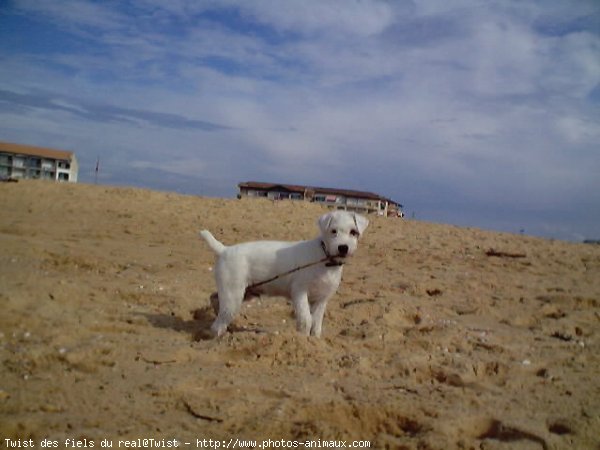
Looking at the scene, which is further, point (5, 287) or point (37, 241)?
point (37, 241)

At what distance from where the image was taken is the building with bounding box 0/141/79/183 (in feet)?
225

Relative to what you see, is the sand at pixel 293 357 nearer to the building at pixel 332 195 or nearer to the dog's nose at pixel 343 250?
the dog's nose at pixel 343 250

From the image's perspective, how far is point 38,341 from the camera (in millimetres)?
4891

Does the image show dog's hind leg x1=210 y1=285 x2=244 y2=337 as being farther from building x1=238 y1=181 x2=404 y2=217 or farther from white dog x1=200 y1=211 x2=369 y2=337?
building x1=238 y1=181 x2=404 y2=217

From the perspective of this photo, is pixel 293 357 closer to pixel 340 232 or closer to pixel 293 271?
pixel 293 271

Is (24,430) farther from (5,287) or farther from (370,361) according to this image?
(5,287)

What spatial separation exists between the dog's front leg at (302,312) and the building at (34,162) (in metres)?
68.8

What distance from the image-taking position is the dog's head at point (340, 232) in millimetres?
5320

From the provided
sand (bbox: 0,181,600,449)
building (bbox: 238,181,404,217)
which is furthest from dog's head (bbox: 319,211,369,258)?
building (bbox: 238,181,404,217)

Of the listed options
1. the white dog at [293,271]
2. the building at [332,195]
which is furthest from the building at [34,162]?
the white dog at [293,271]

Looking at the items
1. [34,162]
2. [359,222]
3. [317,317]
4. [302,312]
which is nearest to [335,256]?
[359,222]

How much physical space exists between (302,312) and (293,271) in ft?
1.42

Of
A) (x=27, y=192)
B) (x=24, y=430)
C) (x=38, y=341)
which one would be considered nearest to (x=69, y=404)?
(x=24, y=430)

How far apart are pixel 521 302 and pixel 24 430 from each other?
23.2 ft
